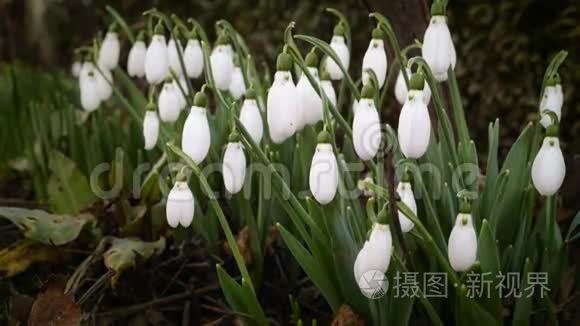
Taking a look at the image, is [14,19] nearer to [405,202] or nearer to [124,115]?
[124,115]

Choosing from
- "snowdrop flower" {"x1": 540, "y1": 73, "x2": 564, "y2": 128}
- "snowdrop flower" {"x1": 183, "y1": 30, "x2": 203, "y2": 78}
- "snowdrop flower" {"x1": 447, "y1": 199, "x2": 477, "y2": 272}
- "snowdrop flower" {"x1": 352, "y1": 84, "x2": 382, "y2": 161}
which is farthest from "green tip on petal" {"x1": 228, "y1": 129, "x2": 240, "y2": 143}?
"snowdrop flower" {"x1": 540, "y1": 73, "x2": 564, "y2": 128}

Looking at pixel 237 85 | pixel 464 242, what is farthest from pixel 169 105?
pixel 464 242

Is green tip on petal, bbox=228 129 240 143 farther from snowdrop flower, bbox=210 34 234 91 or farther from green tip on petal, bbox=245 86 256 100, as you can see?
snowdrop flower, bbox=210 34 234 91

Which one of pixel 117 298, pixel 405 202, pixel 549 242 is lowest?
pixel 117 298

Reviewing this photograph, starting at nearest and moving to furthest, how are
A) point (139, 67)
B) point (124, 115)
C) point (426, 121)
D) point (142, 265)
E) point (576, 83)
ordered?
1. point (426, 121)
2. point (142, 265)
3. point (139, 67)
4. point (576, 83)
5. point (124, 115)

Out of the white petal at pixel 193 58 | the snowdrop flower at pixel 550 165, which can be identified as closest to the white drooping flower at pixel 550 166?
the snowdrop flower at pixel 550 165

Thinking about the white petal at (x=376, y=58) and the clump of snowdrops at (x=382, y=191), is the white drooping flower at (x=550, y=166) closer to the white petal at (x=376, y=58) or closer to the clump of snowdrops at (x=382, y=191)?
the clump of snowdrops at (x=382, y=191)

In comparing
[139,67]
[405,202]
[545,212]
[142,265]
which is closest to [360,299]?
[405,202]
